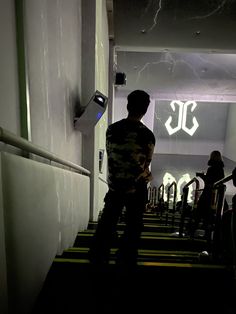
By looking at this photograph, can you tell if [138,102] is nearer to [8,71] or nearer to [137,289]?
[8,71]

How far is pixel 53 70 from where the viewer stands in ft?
6.24

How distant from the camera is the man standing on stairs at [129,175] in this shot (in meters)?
1.71

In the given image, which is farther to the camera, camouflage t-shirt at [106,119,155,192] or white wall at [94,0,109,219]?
white wall at [94,0,109,219]

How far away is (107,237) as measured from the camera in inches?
69.8

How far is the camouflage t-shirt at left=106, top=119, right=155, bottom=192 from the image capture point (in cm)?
171

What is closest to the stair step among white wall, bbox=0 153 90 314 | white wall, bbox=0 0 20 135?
white wall, bbox=0 153 90 314

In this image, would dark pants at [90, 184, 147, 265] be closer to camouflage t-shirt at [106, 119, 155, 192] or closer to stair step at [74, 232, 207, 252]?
camouflage t-shirt at [106, 119, 155, 192]

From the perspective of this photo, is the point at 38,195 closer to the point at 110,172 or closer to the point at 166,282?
the point at 110,172

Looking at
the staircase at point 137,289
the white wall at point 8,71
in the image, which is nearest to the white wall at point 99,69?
the staircase at point 137,289

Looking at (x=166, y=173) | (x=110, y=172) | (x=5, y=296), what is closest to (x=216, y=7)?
(x=110, y=172)

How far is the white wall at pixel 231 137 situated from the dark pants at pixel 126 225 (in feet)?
46.6

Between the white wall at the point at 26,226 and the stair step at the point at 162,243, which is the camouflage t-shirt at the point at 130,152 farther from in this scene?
the stair step at the point at 162,243

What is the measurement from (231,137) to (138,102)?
1470cm

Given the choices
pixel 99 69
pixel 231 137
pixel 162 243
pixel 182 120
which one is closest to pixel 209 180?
pixel 162 243
